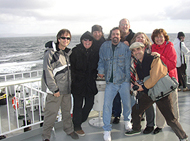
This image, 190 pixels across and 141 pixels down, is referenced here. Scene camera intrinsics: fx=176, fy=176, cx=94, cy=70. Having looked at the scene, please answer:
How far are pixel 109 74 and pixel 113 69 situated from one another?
0.32ft

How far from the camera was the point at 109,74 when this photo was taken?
106 inches

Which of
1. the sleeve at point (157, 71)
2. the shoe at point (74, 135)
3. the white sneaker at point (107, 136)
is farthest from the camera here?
the shoe at point (74, 135)

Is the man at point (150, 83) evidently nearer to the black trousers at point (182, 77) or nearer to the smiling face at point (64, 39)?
the smiling face at point (64, 39)

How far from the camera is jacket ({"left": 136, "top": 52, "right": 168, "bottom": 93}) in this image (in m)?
2.29

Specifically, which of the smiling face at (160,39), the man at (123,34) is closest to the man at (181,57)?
the man at (123,34)

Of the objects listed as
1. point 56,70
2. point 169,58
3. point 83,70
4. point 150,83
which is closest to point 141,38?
point 169,58

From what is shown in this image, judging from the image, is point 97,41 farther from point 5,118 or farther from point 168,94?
point 5,118

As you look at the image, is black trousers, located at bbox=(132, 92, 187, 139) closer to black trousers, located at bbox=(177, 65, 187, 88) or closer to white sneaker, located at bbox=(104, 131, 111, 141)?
white sneaker, located at bbox=(104, 131, 111, 141)

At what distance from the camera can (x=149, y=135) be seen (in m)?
2.79

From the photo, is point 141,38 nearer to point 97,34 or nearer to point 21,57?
point 97,34

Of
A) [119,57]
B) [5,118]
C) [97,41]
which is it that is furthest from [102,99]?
[5,118]

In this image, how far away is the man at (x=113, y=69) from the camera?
2.67m

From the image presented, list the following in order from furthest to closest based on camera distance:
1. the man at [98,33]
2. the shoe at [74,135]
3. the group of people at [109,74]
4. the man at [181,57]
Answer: the man at [181,57], the man at [98,33], the shoe at [74,135], the group of people at [109,74]

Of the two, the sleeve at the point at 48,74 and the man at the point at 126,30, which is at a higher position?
the man at the point at 126,30
